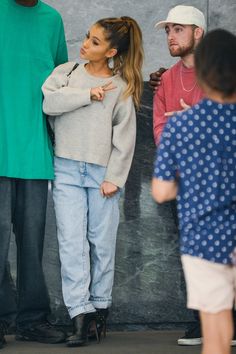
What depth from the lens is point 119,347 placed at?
549 cm

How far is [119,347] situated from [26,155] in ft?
3.47

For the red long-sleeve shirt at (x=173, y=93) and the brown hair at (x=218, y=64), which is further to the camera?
the red long-sleeve shirt at (x=173, y=93)

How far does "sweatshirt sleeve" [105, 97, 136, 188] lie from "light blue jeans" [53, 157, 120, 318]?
0.21 ft

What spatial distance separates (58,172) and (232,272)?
1.64 m

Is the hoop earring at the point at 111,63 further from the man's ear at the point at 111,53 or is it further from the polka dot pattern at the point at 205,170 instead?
the polka dot pattern at the point at 205,170

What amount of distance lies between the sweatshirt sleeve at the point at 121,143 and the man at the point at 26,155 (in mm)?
314

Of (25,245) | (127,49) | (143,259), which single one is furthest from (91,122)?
(143,259)

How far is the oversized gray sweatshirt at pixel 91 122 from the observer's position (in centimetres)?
546

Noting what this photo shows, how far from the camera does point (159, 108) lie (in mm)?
5598

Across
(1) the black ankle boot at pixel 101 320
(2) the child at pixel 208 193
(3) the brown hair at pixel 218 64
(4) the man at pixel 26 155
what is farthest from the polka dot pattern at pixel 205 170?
(1) the black ankle boot at pixel 101 320

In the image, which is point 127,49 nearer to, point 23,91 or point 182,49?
point 182,49

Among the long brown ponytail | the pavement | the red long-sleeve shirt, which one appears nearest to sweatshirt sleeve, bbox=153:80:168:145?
the red long-sleeve shirt

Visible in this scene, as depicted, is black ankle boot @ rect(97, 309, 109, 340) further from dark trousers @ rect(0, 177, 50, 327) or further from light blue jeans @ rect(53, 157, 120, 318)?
dark trousers @ rect(0, 177, 50, 327)

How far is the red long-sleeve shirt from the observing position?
5.52 meters
